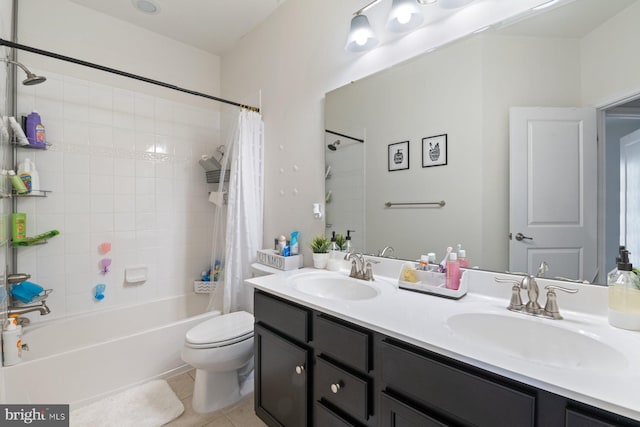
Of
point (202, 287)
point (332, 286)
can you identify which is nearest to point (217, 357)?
point (332, 286)

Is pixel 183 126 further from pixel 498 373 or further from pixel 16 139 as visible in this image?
pixel 498 373

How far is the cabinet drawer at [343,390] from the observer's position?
3.15 ft

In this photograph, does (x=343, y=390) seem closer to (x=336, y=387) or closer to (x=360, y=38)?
A: (x=336, y=387)

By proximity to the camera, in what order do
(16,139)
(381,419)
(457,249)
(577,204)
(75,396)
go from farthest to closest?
(16,139) → (75,396) → (457,249) → (577,204) → (381,419)

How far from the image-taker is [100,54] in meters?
2.28

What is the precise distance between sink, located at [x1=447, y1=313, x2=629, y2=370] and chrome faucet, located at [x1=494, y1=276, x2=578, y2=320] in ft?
0.18

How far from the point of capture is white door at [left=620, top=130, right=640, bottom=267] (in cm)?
92

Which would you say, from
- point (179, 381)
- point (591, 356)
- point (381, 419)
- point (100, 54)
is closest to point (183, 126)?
point (100, 54)

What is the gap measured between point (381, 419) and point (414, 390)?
183 mm

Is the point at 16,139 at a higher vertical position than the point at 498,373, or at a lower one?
higher

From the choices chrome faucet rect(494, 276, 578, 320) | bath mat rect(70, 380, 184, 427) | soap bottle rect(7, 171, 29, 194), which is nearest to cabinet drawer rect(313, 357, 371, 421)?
chrome faucet rect(494, 276, 578, 320)

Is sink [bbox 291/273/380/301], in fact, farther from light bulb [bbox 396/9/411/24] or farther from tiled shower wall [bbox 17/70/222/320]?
tiled shower wall [bbox 17/70/222/320]

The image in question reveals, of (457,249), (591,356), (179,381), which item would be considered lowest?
(179,381)

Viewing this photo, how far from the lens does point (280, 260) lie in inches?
75.2
